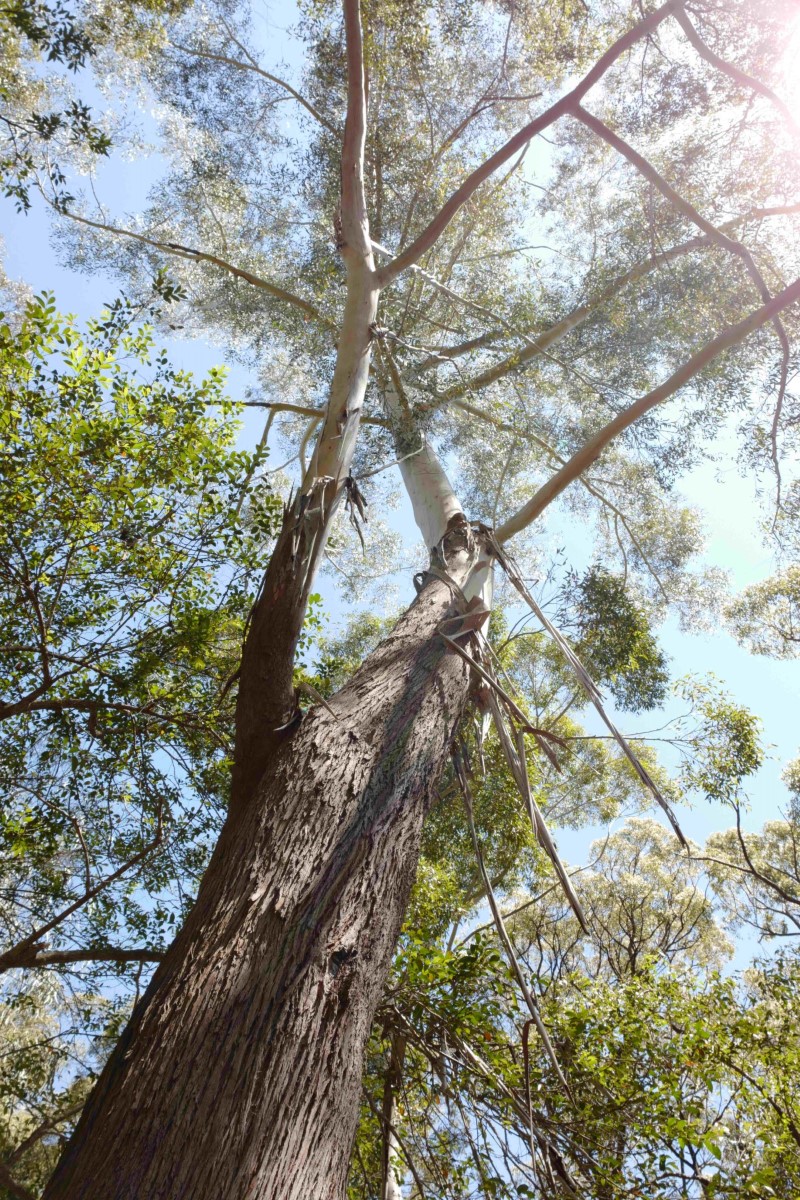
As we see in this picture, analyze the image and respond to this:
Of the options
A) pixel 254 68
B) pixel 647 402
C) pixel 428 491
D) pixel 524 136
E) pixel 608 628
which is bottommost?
pixel 647 402

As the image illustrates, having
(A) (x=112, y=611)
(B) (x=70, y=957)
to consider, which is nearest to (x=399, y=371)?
(A) (x=112, y=611)

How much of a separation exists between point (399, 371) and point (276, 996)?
5429mm

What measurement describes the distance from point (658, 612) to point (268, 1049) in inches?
330

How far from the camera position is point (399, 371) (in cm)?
620

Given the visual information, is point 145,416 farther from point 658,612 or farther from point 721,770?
point 658,612

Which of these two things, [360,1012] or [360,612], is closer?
[360,1012]

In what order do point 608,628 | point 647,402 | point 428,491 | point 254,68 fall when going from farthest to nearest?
point 254,68, point 608,628, point 428,491, point 647,402

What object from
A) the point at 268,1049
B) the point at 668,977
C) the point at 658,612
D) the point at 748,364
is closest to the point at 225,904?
the point at 268,1049

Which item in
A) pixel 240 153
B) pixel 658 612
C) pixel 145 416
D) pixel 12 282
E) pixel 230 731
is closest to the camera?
pixel 145 416

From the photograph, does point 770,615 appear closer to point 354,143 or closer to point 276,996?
point 354,143

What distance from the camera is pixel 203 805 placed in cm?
389

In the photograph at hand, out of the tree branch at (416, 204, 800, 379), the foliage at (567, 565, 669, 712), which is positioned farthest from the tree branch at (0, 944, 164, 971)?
the tree branch at (416, 204, 800, 379)

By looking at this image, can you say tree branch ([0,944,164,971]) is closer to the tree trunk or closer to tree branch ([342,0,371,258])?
the tree trunk

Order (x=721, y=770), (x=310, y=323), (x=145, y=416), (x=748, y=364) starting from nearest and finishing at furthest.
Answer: (x=145, y=416) → (x=721, y=770) → (x=748, y=364) → (x=310, y=323)
